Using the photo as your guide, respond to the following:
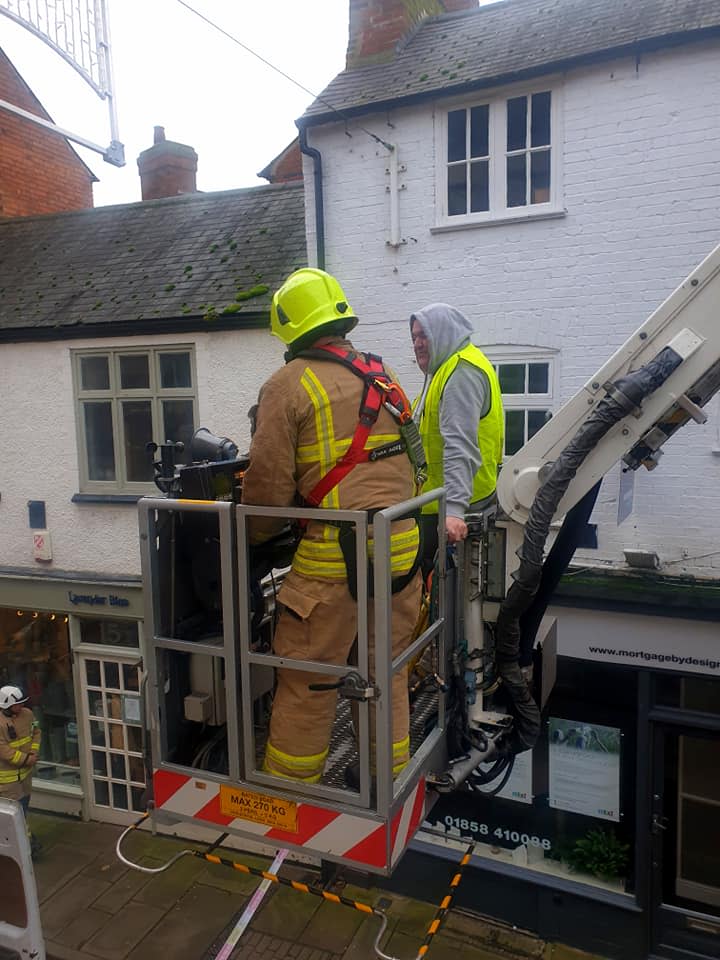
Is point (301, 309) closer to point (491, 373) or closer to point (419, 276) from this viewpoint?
point (491, 373)

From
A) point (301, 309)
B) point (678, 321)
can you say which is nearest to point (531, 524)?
point (678, 321)

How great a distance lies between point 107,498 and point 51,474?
2.79 ft

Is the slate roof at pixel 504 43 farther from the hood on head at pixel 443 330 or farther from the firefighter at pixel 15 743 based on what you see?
the firefighter at pixel 15 743

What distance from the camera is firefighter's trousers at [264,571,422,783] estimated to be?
9.61ft

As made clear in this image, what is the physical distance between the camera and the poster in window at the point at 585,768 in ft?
22.1

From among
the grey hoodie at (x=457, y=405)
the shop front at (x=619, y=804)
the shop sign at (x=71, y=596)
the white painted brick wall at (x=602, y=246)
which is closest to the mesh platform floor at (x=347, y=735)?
the grey hoodie at (x=457, y=405)

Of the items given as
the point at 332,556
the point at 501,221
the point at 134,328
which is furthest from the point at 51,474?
Result: the point at 332,556

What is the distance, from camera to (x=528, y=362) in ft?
21.4

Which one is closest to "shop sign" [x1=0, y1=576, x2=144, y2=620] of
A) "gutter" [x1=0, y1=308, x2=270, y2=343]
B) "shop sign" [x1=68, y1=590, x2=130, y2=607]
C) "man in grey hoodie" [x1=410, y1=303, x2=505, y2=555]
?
"shop sign" [x1=68, y1=590, x2=130, y2=607]

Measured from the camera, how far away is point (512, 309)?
6.49 metres

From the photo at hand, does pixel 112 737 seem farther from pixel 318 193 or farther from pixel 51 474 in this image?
pixel 318 193

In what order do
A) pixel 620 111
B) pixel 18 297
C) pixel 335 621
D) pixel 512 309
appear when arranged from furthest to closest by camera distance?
pixel 18 297 → pixel 512 309 → pixel 620 111 → pixel 335 621

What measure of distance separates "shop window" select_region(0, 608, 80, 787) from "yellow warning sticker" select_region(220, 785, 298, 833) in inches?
265

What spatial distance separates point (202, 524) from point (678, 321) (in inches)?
88.3
